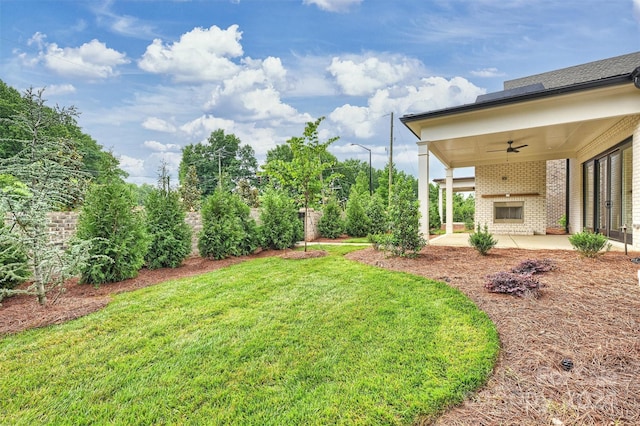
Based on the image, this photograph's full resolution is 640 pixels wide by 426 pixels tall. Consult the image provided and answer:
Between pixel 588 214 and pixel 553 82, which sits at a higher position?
pixel 553 82

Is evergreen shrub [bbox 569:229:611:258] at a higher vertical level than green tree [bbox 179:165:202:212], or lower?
lower

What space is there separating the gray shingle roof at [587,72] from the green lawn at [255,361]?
1126 centimetres

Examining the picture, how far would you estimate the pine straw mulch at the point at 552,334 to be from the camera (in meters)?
1.71

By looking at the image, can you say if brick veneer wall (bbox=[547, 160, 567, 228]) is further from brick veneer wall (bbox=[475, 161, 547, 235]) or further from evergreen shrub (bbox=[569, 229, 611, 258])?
evergreen shrub (bbox=[569, 229, 611, 258])

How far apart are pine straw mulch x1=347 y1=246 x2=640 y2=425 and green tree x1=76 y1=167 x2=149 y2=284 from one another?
5447 millimetres

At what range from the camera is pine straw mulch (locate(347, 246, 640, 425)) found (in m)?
1.69

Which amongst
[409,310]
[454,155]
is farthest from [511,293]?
[454,155]

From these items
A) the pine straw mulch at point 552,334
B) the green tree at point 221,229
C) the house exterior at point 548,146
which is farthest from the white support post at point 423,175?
the green tree at point 221,229

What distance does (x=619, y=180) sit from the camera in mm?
7414

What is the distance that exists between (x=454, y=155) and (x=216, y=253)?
9.07 meters

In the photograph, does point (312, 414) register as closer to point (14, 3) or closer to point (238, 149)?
point (14, 3)

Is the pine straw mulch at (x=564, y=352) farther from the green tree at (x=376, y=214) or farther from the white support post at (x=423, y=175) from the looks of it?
the green tree at (x=376, y=214)

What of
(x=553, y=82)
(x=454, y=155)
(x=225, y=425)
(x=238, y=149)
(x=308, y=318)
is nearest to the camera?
(x=225, y=425)

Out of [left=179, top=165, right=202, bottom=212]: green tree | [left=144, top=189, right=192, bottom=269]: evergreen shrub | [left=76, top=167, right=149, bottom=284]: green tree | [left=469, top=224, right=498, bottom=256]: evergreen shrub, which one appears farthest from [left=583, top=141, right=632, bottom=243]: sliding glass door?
→ [left=179, top=165, right=202, bottom=212]: green tree
